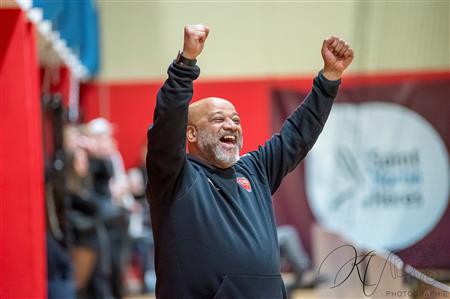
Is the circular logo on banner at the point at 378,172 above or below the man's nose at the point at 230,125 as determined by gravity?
below

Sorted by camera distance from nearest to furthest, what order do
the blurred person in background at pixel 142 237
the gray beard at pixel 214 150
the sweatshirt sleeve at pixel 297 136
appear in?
the gray beard at pixel 214 150 → the sweatshirt sleeve at pixel 297 136 → the blurred person in background at pixel 142 237

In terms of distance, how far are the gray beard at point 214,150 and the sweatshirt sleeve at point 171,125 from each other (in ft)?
0.68

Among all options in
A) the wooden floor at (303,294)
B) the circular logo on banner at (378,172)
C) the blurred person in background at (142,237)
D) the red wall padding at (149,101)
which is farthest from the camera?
the red wall padding at (149,101)

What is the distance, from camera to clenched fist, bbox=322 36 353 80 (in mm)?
3463

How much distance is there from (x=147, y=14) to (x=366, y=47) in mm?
2584

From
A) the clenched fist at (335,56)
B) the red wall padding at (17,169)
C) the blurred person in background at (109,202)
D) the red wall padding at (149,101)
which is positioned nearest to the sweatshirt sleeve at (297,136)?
the clenched fist at (335,56)

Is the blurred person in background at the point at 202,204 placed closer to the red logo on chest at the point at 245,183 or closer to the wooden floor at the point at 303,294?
the red logo on chest at the point at 245,183

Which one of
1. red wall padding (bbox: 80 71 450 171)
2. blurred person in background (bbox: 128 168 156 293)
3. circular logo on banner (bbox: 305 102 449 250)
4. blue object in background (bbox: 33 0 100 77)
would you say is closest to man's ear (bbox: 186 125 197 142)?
blue object in background (bbox: 33 0 100 77)

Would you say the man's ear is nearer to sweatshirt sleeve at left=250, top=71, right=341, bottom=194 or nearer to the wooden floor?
sweatshirt sleeve at left=250, top=71, right=341, bottom=194

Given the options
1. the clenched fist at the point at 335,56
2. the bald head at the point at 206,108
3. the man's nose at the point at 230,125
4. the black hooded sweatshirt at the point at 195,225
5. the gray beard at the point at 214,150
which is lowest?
the black hooded sweatshirt at the point at 195,225

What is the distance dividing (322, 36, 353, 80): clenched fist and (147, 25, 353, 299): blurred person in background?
47 cm

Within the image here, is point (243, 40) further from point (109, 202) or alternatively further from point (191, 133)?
point (191, 133)

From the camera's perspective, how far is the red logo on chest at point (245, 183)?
3.19m

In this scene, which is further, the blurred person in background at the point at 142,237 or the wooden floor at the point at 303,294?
the blurred person in background at the point at 142,237
